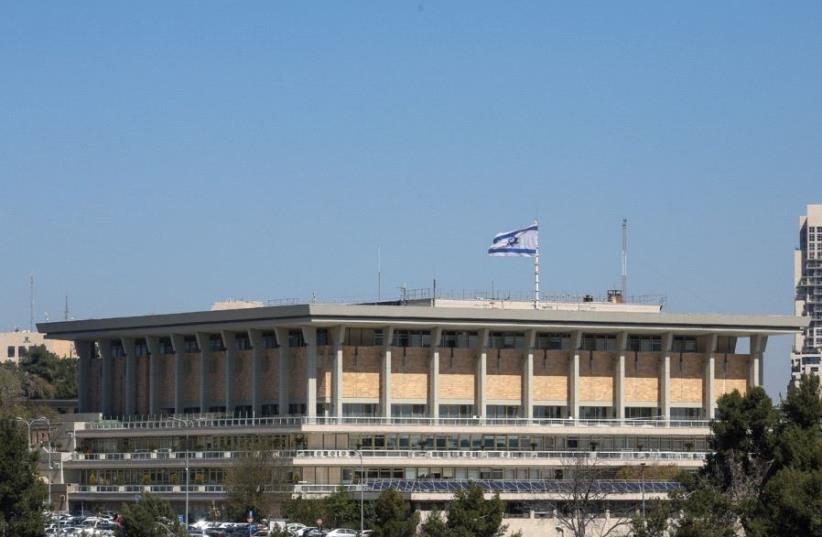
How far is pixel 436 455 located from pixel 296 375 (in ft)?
49.0

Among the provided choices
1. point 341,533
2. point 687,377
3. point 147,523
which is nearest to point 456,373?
point 687,377

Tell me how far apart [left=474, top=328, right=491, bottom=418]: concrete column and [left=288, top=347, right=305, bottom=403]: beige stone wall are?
15.4 metres

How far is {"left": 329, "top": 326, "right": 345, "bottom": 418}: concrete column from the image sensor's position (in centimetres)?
18638

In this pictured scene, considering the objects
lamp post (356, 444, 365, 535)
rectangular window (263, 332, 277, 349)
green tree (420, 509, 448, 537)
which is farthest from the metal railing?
green tree (420, 509, 448, 537)

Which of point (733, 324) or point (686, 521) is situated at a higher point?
point (733, 324)

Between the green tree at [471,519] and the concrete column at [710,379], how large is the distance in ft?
167

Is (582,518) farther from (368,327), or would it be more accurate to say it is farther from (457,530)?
(368,327)

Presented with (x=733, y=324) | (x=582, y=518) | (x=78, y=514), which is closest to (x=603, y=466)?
(x=733, y=324)

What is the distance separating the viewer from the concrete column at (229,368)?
196125mm

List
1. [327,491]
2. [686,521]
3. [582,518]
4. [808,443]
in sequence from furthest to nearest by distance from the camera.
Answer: [327,491] < [582,518] < [808,443] < [686,521]

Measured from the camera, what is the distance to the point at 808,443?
144 meters

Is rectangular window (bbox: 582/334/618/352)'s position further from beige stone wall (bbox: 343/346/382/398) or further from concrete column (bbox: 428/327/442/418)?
beige stone wall (bbox: 343/346/382/398)

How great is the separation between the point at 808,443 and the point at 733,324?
2091 inches

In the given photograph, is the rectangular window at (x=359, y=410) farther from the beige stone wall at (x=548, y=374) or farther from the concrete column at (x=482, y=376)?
the beige stone wall at (x=548, y=374)
